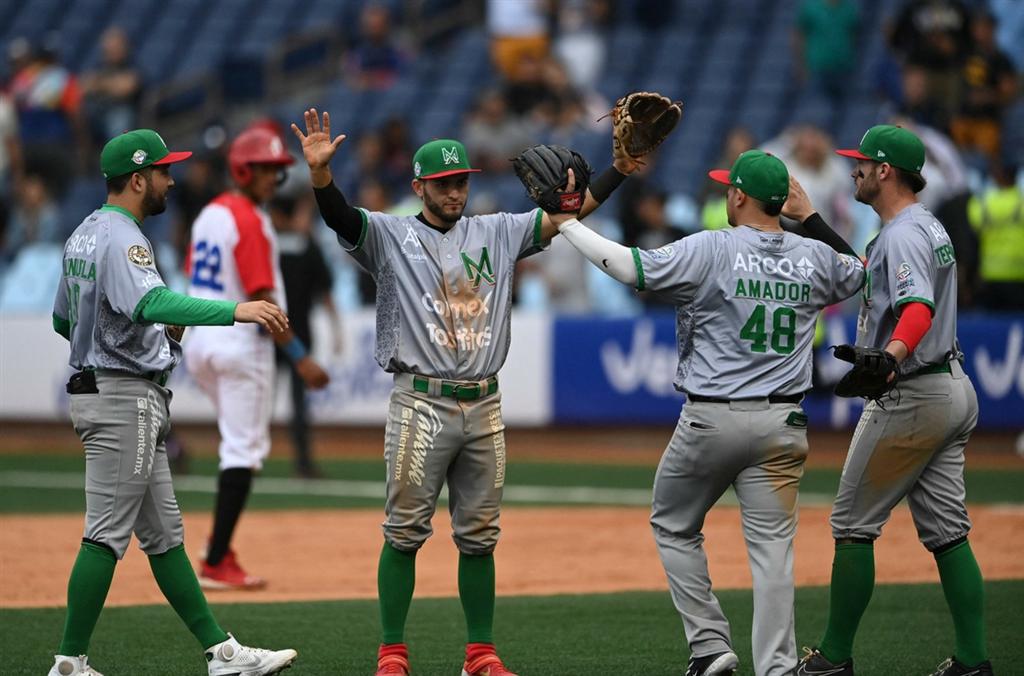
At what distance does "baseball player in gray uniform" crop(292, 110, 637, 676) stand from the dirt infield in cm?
235

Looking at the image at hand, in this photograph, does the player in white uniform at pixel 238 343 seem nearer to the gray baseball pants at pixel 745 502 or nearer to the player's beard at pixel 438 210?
the player's beard at pixel 438 210

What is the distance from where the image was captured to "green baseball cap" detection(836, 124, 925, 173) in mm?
6867

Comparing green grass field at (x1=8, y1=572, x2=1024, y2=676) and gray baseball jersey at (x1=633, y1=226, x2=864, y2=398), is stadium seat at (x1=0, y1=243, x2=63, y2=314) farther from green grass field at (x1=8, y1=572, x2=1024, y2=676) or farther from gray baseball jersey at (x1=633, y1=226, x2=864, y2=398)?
gray baseball jersey at (x1=633, y1=226, x2=864, y2=398)

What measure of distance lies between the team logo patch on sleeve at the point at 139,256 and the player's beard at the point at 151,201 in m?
0.32

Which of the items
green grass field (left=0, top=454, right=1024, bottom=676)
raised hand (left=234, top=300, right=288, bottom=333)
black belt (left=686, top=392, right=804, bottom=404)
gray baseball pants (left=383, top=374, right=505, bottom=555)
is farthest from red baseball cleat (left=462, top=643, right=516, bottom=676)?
raised hand (left=234, top=300, right=288, bottom=333)

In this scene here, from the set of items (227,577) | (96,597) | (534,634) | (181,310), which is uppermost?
(181,310)

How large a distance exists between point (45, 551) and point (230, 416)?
2.12 meters

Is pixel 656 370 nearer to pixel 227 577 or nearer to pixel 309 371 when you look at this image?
pixel 309 371

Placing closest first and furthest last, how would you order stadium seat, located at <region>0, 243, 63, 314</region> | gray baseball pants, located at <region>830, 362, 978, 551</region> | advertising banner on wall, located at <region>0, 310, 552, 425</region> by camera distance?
gray baseball pants, located at <region>830, 362, 978, 551</region> → advertising banner on wall, located at <region>0, 310, 552, 425</region> → stadium seat, located at <region>0, 243, 63, 314</region>

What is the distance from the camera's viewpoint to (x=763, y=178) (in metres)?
6.50

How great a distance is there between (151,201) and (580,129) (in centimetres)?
1258

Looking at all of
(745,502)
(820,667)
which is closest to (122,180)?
(745,502)

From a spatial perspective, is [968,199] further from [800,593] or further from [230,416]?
[230,416]

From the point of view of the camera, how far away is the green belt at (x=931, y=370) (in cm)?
684
